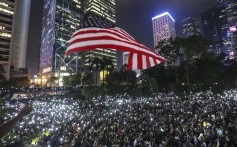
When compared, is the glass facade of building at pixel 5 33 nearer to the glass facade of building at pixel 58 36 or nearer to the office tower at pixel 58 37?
the office tower at pixel 58 37

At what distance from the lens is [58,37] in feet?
428

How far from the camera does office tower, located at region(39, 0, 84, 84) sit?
422 ft

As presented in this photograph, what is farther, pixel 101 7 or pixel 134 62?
pixel 101 7

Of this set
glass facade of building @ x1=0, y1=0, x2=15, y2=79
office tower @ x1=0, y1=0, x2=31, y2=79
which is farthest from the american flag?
glass facade of building @ x1=0, y1=0, x2=15, y2=79

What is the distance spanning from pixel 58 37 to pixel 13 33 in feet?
128

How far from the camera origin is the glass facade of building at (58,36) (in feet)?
422

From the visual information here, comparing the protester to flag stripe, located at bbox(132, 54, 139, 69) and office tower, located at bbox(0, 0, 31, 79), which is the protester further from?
office tower, located at bbox(0, 0, 31, 79)

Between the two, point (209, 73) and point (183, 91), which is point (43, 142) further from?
point (209, 73)

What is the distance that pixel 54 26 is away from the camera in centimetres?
12950

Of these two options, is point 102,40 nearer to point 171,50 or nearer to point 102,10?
point 171,50

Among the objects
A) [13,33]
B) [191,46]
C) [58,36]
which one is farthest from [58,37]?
[191,46]

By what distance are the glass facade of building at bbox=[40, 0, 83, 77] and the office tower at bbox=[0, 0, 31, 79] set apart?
16412 mm

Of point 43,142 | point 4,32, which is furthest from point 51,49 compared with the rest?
point 43,142

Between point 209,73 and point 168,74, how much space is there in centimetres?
1083
